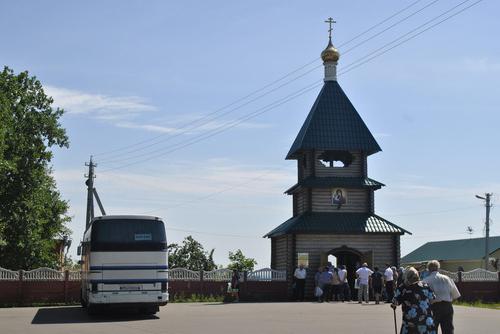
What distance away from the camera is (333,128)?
121ft

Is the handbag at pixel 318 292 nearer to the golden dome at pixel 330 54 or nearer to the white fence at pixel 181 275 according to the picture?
the white fence at pixel 181 275

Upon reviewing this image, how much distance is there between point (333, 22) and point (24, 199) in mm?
18317

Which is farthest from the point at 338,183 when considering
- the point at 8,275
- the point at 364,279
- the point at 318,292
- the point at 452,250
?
the point at 452,250

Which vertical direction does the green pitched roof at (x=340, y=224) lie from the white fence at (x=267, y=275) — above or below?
above

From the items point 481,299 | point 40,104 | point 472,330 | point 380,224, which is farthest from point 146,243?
point 40,104

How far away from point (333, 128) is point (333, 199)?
333cm

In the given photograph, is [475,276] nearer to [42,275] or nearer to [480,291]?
[480,291]

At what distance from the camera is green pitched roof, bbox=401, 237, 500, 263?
77375mm

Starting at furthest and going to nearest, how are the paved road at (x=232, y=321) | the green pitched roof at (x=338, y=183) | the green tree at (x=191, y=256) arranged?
the green tree at (x=191, y=256)
the green pitched roof at (x=338, y=183)
the paved road at (x=232, y=321)

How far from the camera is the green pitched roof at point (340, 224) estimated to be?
34.7 m

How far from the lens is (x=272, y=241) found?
39000 mm

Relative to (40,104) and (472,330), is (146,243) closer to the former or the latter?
(472,330)

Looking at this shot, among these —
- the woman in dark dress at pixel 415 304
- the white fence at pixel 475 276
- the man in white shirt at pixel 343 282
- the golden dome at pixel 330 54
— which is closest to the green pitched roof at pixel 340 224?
the man in white shirt at pixel 343 282

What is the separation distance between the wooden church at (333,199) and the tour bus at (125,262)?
13138 mm
